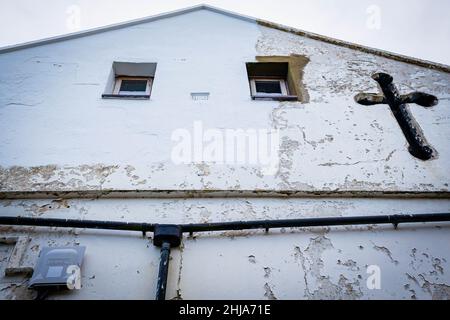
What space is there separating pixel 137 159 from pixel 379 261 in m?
2.34

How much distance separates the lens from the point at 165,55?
4.40 m

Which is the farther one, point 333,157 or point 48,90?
point 48,90

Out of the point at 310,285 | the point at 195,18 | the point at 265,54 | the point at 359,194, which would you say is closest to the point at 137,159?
the point at 310,285

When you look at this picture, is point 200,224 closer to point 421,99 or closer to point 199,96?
point 199,96

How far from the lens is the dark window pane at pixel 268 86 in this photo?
439 centimetres

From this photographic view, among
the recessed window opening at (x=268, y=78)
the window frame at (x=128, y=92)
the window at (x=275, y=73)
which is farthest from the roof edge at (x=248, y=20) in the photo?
the window frame at (x=128, y=92)

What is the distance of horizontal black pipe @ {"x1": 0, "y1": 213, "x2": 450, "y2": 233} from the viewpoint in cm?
250

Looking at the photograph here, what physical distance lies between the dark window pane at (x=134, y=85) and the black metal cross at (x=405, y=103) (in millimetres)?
2884

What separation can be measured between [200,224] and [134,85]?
269 cm

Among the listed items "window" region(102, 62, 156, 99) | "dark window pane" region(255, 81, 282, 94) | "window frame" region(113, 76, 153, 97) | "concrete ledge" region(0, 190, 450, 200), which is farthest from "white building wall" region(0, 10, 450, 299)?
"dark window pane" region(255, 81, 282, 94)

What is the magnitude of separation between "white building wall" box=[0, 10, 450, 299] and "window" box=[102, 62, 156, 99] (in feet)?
0.44

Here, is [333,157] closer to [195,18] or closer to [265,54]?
[265,54]

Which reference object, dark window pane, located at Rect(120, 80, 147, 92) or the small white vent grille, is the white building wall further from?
dark window pane, located at Rect(120, 80, 147, 92)

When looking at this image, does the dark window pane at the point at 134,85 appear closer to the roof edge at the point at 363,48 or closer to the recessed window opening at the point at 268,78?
the recessed window opening at the point at 268,78
